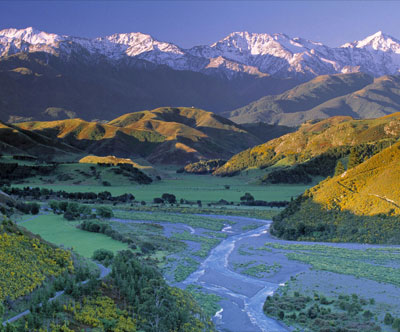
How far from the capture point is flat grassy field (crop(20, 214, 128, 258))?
6461 centimetres

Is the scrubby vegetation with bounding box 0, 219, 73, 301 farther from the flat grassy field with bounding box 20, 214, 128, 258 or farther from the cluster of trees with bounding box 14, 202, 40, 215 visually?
the cluster of trees with bounding box 14, 202, 40, 215

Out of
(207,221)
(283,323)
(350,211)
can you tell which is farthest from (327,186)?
(283,323)

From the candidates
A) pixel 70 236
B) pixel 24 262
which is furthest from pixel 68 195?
pixel 24 262

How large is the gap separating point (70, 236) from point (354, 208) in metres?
47.4

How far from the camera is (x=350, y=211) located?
286ft

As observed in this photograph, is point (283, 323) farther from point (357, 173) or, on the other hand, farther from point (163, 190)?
point (163, 190)

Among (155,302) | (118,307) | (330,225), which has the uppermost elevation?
(330,225)

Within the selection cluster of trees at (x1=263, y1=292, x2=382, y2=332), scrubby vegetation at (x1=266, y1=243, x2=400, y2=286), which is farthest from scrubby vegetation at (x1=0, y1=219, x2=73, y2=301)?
scrubby vegetation at (x1=266, y1=243, x2=400, y2=286)

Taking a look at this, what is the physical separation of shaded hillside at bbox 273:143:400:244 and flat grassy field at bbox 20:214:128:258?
34.6 m

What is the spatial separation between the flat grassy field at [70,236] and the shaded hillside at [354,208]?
34571 millimetres

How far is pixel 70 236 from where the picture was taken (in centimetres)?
7356

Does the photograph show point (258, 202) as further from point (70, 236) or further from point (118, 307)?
point (118, 307)

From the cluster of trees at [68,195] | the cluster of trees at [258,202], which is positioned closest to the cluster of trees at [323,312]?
the cluster of trees at [258,202]

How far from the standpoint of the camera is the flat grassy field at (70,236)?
2544 inches
